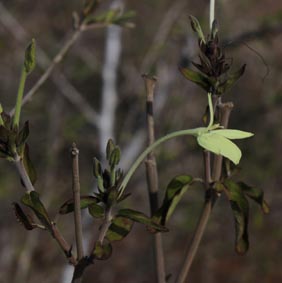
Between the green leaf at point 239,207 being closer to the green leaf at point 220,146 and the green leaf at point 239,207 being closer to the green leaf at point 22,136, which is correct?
the green leaf at point 220,146

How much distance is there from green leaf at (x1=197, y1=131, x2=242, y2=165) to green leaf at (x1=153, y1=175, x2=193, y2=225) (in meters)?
0.14

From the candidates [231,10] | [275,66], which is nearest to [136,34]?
[231,10]

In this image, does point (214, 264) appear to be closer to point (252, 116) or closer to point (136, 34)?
point (136, 34)

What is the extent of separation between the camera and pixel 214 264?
6.20 m

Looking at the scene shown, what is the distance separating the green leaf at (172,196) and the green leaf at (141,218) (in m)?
0.05

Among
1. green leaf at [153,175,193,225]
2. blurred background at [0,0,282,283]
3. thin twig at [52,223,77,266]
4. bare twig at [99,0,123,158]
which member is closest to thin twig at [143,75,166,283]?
green leaf at [153,175,193,225]

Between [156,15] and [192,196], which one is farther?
[156,15]

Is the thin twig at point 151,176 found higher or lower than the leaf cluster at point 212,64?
lower

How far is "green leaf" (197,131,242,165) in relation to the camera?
705mm

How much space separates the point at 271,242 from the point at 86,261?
3.86 metres

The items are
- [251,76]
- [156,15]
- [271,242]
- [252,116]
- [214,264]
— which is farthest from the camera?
[251,76]

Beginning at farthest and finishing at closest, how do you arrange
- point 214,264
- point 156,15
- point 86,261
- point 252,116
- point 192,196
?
point 214,264 < point 156,15 < point 192,196 < point 252,116 < point 86,261

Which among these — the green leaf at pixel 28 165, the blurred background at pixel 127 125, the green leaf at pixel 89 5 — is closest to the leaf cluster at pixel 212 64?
the green leaf at pixel 28 165

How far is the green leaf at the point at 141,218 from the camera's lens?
2.57 feet
